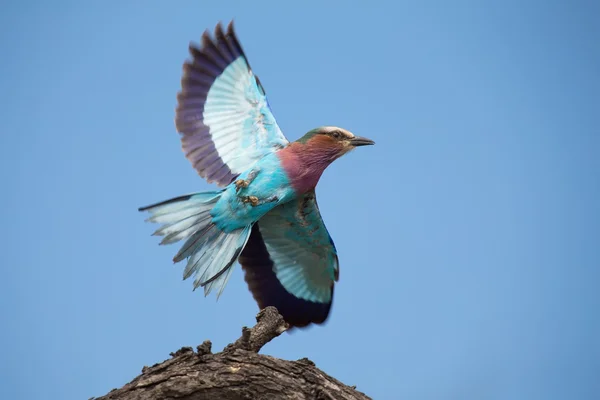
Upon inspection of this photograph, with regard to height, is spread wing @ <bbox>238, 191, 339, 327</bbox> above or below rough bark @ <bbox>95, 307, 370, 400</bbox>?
above

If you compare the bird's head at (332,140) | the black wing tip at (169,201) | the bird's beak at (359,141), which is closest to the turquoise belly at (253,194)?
the black wing tip at (169,201)

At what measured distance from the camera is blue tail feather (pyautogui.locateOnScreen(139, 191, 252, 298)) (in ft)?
16.4

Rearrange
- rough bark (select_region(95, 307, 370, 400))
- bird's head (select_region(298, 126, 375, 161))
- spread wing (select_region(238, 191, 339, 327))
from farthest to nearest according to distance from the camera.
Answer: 1. spread wing (select_region(238, 191, 339, 327))
2. bird's head (select_region(298, 126, 375, 161))
3. rough bark (select_region(95, 307, 370, 400))

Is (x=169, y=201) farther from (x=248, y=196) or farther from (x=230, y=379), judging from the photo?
(x=230, y=379)

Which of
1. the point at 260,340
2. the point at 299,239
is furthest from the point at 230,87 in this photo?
the point at 260,340

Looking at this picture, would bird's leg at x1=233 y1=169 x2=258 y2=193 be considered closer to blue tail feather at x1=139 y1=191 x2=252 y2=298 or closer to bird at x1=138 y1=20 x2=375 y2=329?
bird at x1=138 y1=20 x2=375 y2=329

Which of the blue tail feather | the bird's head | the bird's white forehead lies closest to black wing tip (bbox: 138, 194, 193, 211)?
the blue tail feather

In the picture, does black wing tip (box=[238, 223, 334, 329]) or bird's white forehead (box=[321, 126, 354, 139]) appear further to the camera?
black wing tip (box=[238, 223, 334, 329])

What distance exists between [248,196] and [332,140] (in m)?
0.70

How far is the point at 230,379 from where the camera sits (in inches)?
156

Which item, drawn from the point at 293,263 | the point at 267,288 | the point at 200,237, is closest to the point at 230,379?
the point at 200,237

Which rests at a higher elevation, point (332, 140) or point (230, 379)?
point (332, 140)

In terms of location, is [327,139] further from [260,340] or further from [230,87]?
[260,340]

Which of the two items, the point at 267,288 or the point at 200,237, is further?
the point at 267,288
